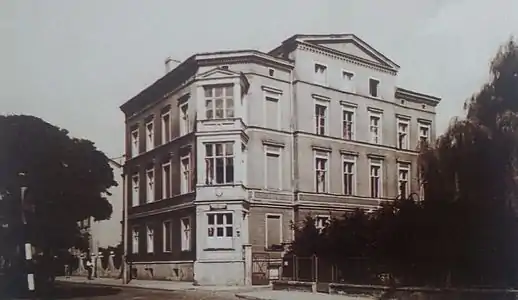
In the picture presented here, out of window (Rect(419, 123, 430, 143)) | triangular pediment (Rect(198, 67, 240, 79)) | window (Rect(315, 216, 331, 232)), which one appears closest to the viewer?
triangular pediment (Rect(198, 67, 240, 79))

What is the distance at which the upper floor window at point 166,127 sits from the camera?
2568 millimetres

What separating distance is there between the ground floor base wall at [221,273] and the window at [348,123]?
0.60 metres

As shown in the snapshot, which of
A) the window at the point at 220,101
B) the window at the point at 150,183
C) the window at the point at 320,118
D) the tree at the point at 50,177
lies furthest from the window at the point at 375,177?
the tree at the point at 50,177

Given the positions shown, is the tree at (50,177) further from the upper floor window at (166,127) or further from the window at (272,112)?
the window at (272,112)

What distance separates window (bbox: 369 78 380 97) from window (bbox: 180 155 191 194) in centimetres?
69

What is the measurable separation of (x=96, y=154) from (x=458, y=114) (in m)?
1.32

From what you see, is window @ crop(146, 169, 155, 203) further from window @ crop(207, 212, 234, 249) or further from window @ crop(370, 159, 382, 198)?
window @ crop(370, 159, 382, 198)

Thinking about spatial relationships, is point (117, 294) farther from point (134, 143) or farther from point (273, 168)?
point (273, 168)

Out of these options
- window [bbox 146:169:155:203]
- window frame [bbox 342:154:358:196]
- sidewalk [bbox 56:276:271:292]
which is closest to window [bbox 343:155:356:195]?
window frame [bbox 342:154:358:196]

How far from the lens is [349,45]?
262cm

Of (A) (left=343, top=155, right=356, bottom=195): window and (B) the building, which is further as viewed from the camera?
(A) (left=343, top=155, right=356, bottom=195): window

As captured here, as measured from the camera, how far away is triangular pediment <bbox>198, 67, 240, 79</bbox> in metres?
2.47

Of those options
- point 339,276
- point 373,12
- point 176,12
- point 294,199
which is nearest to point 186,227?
point 294,199

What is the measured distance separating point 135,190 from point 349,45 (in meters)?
0.91
